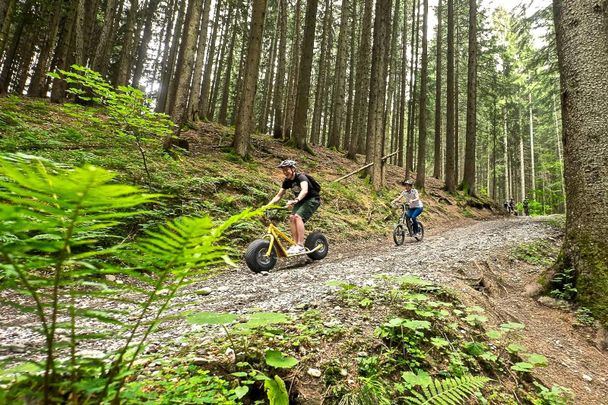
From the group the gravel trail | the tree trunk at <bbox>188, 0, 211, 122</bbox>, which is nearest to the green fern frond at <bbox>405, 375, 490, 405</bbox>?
the gravel trail

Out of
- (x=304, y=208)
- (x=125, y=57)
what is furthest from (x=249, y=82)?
(x=125, y=57)

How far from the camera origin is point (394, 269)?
594cm

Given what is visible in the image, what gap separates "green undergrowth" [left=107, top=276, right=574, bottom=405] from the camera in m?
2.13

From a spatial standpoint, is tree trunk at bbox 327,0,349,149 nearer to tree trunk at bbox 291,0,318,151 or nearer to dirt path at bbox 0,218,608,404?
tree trunk at bbox 291,0,318,151

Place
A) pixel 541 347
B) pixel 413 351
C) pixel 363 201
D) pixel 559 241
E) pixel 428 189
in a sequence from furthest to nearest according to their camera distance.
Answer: pixel 428 189 < pixel 363 201 < pixel 559 241 < pixel 541 347 < pixel 413 351

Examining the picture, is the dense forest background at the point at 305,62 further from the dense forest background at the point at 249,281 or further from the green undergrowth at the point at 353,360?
the green undergrowth at the point at 353,360

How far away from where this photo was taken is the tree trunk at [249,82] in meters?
11.9

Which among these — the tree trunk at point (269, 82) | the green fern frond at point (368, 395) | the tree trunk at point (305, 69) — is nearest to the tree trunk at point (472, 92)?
the tree trunk at point (305, 69)

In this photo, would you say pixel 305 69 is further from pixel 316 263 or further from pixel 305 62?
pixel 316 263

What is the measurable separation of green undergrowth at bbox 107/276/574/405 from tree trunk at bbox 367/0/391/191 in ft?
38.9

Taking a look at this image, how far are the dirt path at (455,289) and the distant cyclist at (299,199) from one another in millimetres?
592

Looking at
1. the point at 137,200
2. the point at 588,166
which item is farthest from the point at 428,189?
the point at 137,200

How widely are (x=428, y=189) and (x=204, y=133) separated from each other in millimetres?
13647

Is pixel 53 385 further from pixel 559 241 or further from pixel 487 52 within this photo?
pixel 487 52
